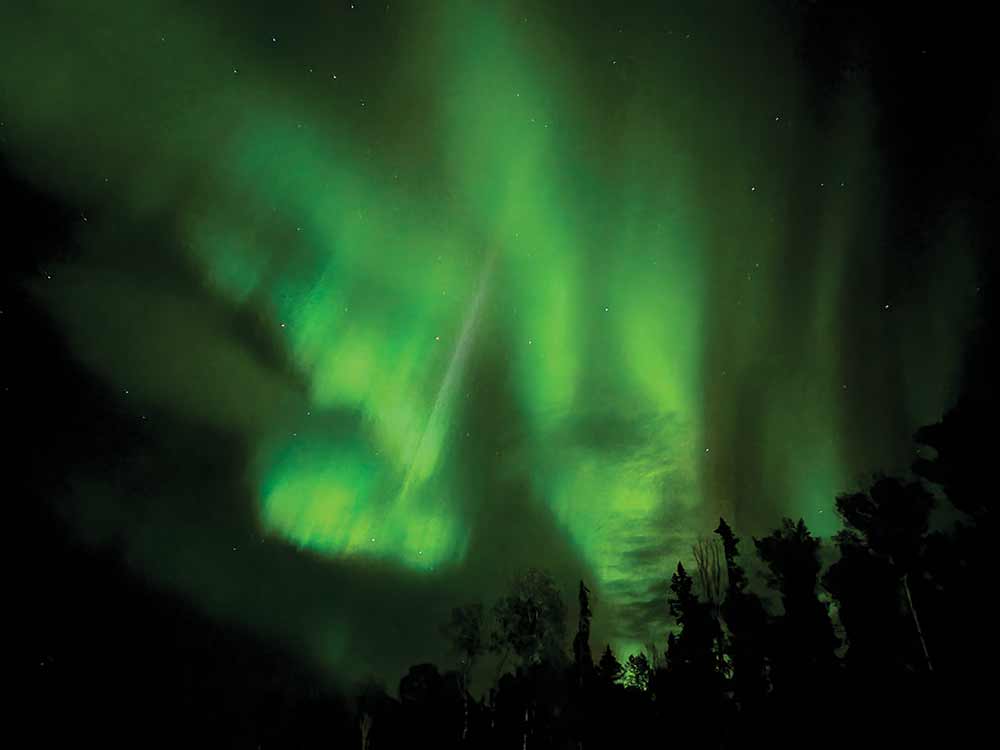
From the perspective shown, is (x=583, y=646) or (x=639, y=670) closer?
(x=583, y=646)

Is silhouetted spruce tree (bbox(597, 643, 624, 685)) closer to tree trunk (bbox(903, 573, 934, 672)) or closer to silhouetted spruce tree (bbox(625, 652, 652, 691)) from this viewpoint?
silhouetted spruce tree (bbox(625, 652, 652, 691))

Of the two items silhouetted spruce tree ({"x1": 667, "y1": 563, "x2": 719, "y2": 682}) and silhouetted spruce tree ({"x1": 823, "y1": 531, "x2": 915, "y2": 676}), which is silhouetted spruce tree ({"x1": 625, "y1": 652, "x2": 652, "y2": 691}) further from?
silhouetted spruce tree ({"x1": 823, "y1": 531, "x2": 915, "y2": 676})

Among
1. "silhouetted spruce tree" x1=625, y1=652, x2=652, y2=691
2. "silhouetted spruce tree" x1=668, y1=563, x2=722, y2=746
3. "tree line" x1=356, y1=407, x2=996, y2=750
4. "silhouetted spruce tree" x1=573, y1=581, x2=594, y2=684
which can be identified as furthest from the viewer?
"silhouetted spruce tree" x1=625, y1=652, x2=652, y2=691

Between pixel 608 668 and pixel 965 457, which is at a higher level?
pixel 965 457

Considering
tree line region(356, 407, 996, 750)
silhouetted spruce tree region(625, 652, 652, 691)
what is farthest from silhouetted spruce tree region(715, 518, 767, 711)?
silhouetted spruce tree region(625, 652, 652, 691)

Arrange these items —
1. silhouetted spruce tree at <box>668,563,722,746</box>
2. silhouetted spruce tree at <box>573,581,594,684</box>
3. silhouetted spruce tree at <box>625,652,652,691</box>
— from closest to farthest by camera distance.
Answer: silhouetted spruce tree at <box>668,563,722,746</box> → silhouetted spruce tree at <box>573,581,594,684</box> → silhouetted spruce tree at <box>625,652,652,691</box>

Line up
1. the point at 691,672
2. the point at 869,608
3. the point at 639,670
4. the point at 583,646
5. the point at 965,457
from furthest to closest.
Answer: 1. the point at 639,670
2. the point at 583,646
3. the point at 691,672
4. the point at 869,608
5. the point at 965,457

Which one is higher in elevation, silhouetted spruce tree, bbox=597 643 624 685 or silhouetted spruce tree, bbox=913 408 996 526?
silhouetted spruce tree, bbox=913 408 996 526

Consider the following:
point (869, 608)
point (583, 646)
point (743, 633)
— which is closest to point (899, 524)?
point (869, 608)

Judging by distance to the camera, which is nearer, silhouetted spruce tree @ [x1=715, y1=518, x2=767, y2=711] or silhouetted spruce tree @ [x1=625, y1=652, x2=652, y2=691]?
silhouetted spruce tree @ [x1=715, y1=518, x2=767, y2=711]

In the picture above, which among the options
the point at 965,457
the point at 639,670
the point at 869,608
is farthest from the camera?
the point at 639,670

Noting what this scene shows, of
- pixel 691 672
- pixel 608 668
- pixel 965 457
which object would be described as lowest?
pixel 691 672

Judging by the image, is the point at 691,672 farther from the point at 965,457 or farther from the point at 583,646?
the point at 965,457

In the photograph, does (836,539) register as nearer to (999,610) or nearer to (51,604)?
(999,610)
